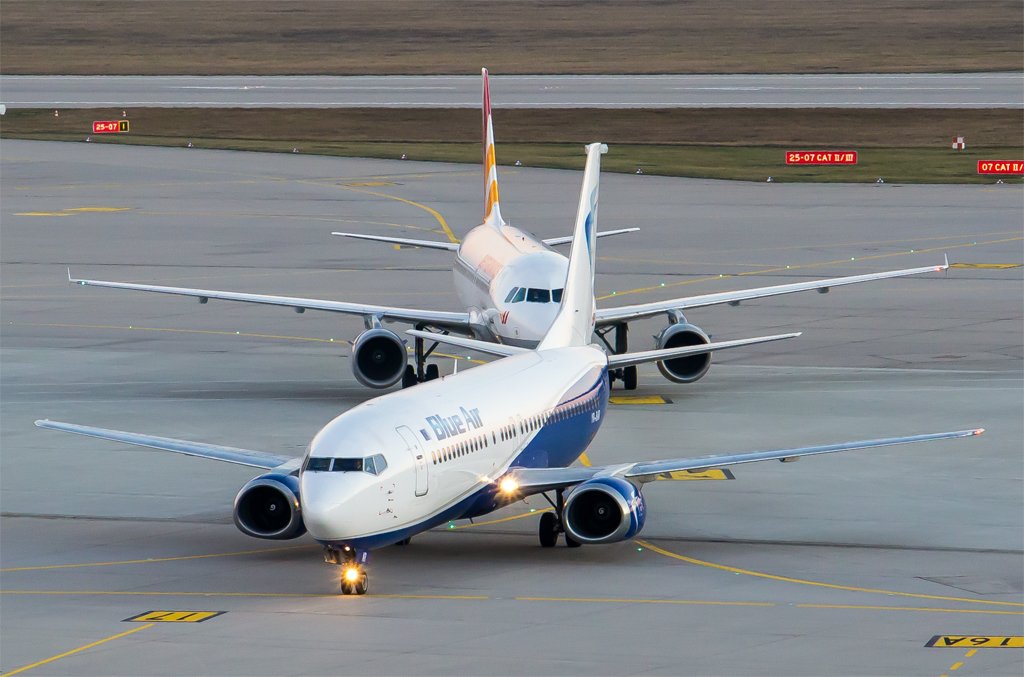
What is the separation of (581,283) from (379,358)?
9.34 m

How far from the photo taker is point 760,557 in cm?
3297

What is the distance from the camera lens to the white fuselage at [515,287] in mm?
45188

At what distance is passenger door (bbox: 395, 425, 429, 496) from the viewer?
30.2m

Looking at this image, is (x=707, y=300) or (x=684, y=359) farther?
(x=707, y=300)

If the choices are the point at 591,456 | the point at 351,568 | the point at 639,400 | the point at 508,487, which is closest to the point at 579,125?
the point at 639,400

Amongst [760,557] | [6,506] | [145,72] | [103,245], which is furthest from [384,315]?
[145,72]

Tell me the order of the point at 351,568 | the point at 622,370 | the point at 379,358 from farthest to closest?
the point at 622,370
the point at 379,358
the point at 351,568

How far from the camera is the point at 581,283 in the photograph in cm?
4100

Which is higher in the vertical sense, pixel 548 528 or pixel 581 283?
pixel 581 283

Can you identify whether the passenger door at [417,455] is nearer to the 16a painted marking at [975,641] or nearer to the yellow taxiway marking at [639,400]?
the 16a painted marking at [975,641]

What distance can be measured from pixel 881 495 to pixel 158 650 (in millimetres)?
17354

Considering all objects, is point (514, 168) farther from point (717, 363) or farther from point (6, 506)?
point (6, 506)

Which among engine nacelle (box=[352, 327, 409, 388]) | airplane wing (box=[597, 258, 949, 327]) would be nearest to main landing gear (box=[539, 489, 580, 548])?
engine nacelle (box=[352, 327, 409, 388])

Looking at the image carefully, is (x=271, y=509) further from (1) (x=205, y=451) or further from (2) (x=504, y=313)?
(2) (x=504, y=313)
